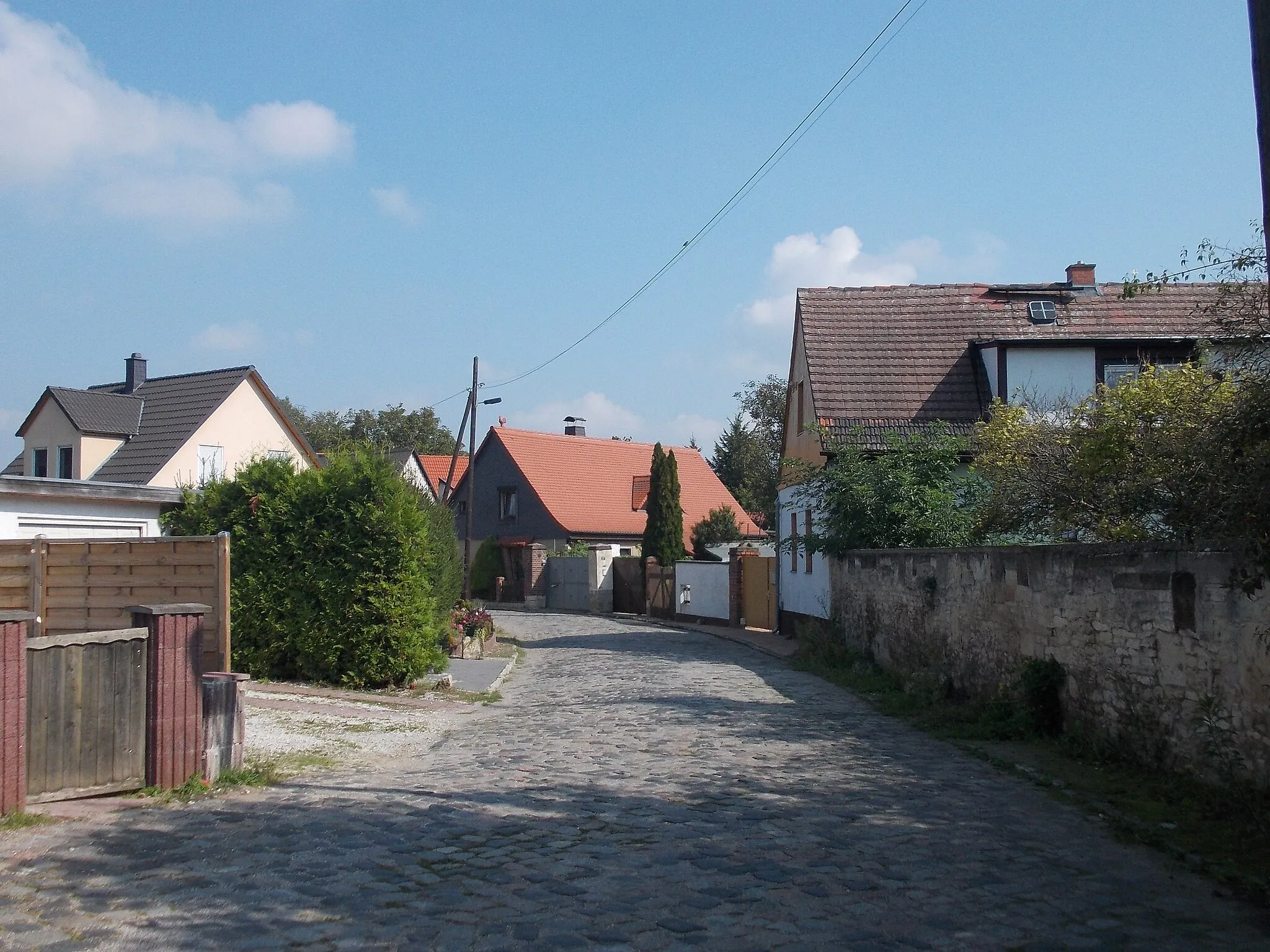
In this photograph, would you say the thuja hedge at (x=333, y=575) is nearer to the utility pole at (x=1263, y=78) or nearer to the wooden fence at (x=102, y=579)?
the wooden fence at (x=102, y=579)

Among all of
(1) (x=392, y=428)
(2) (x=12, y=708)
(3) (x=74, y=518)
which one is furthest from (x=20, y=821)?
(1) (x=392, y=428)

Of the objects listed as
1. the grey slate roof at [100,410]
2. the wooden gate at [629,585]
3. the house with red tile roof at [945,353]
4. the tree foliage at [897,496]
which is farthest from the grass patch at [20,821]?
the wooden gate at [629,585]

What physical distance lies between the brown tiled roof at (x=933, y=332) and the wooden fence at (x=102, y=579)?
48.6 ft

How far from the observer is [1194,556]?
832cm

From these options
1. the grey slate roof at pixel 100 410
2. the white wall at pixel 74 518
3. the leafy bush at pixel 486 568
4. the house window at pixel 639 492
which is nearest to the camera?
the white wall at pixel 74 518

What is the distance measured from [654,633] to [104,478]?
17.4m

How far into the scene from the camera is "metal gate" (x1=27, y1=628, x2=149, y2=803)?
7.51m

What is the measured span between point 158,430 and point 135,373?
496 centimetres

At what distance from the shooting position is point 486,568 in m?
44.6

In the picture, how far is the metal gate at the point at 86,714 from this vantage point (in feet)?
24.6

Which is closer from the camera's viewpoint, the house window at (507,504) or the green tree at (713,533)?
the green tree at (713,533)

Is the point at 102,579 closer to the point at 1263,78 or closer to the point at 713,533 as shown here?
the point at 1263,78

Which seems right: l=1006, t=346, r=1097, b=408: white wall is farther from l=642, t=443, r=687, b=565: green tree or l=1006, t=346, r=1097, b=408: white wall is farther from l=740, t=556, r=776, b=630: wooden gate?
l=642, t=443, r=687, b=565: green tree

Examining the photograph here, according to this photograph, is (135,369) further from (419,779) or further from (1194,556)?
Answer: (1194,556)
